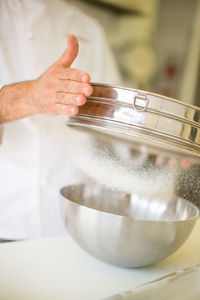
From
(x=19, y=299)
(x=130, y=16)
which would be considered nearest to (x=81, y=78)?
(x=19, y=299)

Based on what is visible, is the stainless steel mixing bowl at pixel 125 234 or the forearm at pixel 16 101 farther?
the forearm at pixel 16 101

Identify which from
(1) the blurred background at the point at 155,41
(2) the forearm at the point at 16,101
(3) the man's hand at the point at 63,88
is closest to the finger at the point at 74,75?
(3) the man's hand at the point at 63,88

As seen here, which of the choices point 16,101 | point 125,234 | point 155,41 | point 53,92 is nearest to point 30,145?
point 16,101

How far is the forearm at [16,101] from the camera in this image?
645mm

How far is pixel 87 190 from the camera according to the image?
714mm

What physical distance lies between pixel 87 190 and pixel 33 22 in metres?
0.57

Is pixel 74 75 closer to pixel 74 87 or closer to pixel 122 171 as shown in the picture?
pixel 74 87

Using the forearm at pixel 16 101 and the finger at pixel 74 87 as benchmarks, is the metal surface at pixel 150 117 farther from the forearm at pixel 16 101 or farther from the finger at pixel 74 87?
the forearm at pixel 16 101

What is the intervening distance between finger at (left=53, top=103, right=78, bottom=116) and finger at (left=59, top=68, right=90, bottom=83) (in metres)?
0.04

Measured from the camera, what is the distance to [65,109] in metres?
0.53

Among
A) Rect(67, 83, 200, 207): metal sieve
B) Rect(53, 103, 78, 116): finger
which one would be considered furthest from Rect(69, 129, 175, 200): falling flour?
Rect(53, 103, 78, 116): finger

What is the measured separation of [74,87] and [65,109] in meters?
0.04

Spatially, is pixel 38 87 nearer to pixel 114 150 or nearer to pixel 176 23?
pixel 114 150

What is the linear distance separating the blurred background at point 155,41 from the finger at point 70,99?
123 cm
